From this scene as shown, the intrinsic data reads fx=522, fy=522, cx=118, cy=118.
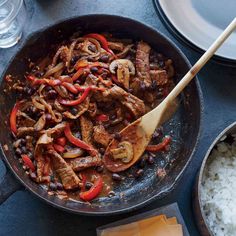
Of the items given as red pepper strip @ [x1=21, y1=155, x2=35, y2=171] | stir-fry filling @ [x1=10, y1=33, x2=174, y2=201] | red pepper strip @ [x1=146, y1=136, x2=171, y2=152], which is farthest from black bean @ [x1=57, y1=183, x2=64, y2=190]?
red pepper strip @ [x1=146, y1=136, x2=171, y2=152]

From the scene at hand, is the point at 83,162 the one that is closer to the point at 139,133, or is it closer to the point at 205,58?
the point at 139,133

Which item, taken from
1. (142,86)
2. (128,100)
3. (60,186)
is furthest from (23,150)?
(142,86)

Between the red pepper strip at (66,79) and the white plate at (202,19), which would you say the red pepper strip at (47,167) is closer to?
the red pepper strip at (66,79)

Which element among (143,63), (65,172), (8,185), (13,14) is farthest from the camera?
(13,14)

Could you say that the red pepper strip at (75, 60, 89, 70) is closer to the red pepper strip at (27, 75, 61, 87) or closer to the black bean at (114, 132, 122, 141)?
the red pepper strip at (27, 75, 61, 87)

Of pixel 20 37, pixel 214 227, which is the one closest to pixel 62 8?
pixel 20 37

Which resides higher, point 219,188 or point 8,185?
point 8,185

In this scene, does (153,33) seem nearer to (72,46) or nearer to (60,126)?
(72,46)
